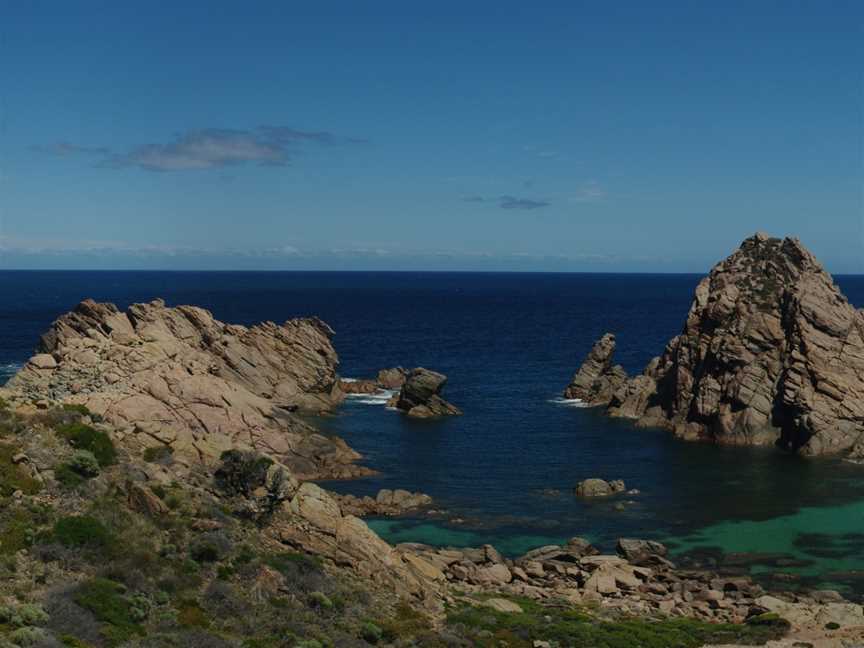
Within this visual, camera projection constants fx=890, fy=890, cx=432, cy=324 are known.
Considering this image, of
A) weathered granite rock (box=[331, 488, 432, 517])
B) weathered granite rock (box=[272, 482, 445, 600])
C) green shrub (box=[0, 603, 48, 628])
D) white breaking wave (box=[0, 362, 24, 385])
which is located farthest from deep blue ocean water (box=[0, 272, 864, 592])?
white breaking wave (box=[0, 362, 24, 385])

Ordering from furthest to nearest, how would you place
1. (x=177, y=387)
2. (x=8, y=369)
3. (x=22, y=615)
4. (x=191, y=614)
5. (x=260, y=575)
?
(x=8, y=369) → (x=177, y=387) → (x=260, y=575) → (x=191, y=614) → (x=22, y=615)

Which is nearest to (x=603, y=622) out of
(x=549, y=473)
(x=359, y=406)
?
(x=549, y=473)

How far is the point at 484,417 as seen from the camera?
114 m

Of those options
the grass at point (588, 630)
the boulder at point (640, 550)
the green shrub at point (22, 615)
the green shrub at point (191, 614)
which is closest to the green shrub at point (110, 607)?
the green shrub at point (191, 614)

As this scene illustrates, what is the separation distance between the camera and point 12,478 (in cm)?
4256

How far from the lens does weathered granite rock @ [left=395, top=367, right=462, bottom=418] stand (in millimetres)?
114500

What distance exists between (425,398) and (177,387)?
129ft

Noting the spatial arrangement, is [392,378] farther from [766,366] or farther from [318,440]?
[766,366]

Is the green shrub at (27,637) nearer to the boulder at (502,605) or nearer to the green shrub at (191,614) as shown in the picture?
the green shrub at (191,614)

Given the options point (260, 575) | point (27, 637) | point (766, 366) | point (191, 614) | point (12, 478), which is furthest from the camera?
point (766, 366)

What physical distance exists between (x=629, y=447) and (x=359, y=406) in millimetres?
38628

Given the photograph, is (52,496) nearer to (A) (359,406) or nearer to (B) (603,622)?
(B) (603,622)

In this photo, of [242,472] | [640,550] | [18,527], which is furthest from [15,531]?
[640,550]

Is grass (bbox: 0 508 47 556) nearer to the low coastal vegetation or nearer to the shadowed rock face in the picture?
the low coastal vegetation
